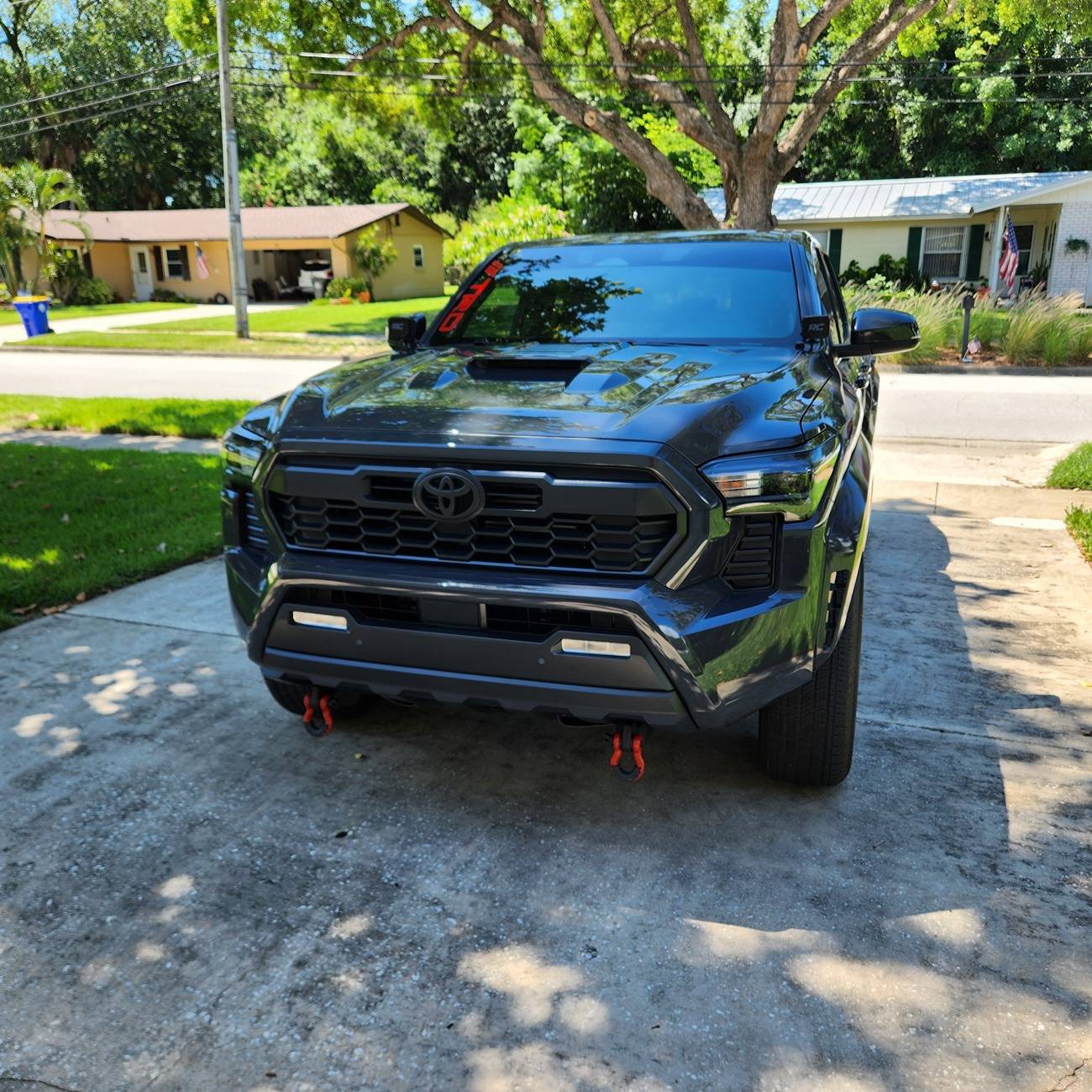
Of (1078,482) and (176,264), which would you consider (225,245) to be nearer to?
(176,264)

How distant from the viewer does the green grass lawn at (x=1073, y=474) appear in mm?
8180

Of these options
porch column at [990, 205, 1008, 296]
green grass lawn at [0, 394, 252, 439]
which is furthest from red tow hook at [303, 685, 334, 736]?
porch column at [990, 205, 1008, 296]

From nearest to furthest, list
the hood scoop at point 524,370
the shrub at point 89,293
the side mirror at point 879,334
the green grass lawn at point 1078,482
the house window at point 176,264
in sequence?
the hood scoop at point 524,370 < the side mirror at point 879,334 < the green grass lawn at point 1078,482 < the shrub at point 89,293 < the house window at point 176,264

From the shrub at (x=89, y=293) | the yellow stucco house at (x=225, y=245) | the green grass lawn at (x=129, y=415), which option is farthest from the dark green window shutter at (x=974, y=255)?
the shrub at (x=89, y=293)

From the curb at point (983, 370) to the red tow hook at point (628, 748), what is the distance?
594 inches

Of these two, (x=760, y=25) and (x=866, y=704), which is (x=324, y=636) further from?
(x=760, y=25)

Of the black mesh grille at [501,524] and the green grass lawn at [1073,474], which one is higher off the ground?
the black mesh grille at [501,524]

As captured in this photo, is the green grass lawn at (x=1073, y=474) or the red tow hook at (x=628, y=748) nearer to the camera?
the red tow hook at (x=628, y=748)

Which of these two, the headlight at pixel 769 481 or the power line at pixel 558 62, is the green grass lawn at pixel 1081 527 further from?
the power line at pixel 558 62

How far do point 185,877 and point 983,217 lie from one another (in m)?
31.8

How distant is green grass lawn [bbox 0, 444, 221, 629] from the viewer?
570 cm

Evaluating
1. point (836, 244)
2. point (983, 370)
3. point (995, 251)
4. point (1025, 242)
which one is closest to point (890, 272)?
point (836, 244)

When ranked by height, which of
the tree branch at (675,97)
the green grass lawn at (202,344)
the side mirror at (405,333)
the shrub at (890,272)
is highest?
the tree branch at (675,97)

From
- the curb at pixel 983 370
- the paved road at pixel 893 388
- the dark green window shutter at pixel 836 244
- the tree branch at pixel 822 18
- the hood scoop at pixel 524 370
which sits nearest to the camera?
the hood scoop at pixel 524 370
